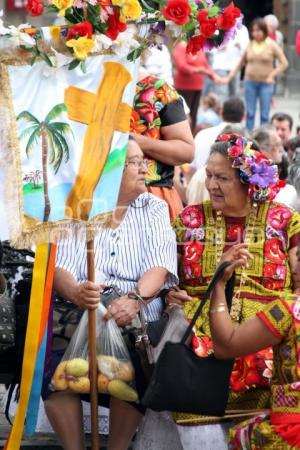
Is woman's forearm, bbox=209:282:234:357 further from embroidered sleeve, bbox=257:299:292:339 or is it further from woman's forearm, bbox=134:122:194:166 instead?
woman's forearm, bbox=134:122:194:166

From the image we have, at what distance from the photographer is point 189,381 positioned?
16.6ft

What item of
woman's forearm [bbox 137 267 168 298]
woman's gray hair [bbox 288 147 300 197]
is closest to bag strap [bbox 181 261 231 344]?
woman's forearm [bbox 137 267 168 298]

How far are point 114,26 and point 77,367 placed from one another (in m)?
1.56

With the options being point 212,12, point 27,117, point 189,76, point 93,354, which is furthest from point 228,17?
point 189,76

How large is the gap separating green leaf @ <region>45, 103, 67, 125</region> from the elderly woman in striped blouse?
24.4 inches

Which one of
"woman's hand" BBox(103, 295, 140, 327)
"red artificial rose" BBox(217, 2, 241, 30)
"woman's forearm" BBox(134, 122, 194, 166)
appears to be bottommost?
"woman's hand" BBox(103, 295, 140, 327)

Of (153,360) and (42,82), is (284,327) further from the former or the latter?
(42,82)

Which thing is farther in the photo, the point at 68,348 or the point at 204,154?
the point at 204,154

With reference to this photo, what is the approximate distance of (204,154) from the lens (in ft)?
32.5

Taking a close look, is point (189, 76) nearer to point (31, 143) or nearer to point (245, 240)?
point (245, 240)

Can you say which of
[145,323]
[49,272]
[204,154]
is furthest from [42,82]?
[204,154]

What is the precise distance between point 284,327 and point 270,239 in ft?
4.11

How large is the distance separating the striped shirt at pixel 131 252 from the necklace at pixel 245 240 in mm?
220

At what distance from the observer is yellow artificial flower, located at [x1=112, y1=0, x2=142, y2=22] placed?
5.31 m
